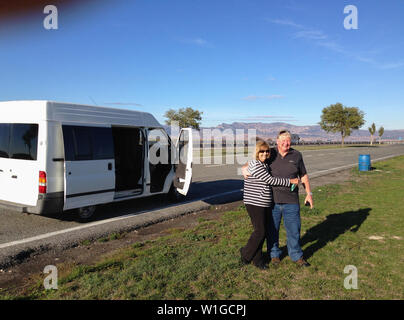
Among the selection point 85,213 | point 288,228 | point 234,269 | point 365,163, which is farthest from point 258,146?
point 365,163

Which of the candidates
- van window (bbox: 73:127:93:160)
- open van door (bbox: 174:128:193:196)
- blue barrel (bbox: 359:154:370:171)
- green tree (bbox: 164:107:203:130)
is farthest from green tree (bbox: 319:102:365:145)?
van window (bbox: 73:127:93:160)

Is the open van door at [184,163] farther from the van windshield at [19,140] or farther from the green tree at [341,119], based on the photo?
Answer: the green tree at [341,119]

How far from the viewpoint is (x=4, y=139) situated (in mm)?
6305

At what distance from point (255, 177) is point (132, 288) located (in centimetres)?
212

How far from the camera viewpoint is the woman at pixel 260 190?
4.08 meters

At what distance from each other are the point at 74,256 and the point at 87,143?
8.67 feet

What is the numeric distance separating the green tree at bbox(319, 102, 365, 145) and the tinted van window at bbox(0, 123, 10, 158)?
66.3 meters

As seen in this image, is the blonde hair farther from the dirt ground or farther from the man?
the dirt ground

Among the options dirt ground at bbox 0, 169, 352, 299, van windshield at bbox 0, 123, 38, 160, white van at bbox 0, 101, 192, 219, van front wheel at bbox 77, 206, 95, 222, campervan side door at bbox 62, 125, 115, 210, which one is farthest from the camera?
van front wheel at bbox 77, 206, 95, 222

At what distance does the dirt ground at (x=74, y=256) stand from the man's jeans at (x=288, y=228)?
7.81 feet

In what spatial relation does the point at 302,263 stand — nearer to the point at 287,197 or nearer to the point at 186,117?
the point at 287,197

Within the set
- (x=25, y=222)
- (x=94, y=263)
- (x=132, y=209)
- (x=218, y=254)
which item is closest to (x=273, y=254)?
(x=218, y=254)

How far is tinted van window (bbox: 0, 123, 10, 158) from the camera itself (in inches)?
246
